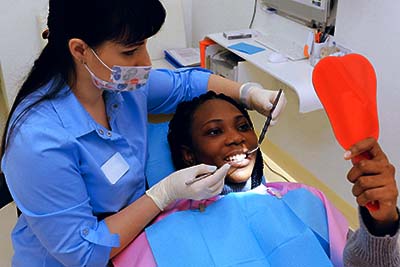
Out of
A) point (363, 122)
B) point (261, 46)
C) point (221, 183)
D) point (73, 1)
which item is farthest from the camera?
point (261, 46)

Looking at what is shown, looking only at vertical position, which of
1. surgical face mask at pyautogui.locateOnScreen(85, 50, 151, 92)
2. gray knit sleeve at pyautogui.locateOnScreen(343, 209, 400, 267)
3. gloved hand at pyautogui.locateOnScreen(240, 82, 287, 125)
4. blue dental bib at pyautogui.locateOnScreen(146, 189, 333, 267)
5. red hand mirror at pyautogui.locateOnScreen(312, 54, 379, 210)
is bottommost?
blue dental bib at pyautogui.locateOnScreen(146, 189, 333, 267)

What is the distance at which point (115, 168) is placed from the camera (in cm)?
129

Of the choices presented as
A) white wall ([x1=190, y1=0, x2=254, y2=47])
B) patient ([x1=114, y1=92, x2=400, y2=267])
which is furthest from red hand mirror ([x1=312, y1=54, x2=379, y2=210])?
white wall ([x1=190, y1=0, x2=254, y2=47])

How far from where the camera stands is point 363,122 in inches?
34.3

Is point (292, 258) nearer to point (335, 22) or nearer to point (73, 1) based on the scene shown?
point (73, 1)

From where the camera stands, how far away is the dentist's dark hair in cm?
111

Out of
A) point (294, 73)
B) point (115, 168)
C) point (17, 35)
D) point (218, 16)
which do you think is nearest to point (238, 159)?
point (115, 168)

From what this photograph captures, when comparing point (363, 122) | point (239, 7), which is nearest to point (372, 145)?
point (363, 122)

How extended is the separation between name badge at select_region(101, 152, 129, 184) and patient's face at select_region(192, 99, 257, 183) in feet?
1.01

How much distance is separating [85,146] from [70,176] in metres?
0.11

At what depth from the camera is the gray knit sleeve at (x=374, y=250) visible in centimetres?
97

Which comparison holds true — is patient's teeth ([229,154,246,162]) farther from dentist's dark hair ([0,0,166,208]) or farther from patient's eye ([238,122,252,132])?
dentist's dark hair ([0,0,166,208])

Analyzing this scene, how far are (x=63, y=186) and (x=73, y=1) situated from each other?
47cm

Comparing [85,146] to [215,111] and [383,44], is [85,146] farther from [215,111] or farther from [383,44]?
[383,44]
